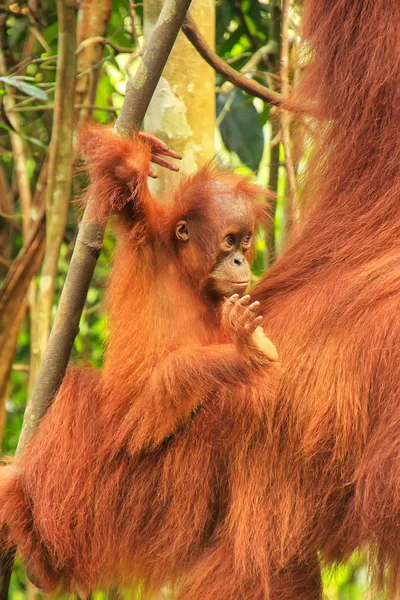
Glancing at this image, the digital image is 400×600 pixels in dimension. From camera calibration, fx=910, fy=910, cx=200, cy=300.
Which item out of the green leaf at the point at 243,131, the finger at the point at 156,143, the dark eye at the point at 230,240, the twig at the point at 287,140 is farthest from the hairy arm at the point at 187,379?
the green leaf at the point at 243,131

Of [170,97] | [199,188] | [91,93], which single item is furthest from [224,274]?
[91,93]

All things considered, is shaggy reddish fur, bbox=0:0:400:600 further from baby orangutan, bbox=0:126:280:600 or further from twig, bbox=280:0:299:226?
twig, bbox=280:0:299:226

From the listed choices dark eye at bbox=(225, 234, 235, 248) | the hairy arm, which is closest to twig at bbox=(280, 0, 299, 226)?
dark eye at bbox=(225, 234, 235, 248)

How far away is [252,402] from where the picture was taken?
231 cm

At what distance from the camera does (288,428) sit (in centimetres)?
236

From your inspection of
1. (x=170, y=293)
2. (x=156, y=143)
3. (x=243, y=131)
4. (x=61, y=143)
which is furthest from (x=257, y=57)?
(x=170, y=293)

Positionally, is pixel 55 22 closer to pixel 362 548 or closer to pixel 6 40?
pixel 6 40

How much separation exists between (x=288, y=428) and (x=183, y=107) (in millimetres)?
1288

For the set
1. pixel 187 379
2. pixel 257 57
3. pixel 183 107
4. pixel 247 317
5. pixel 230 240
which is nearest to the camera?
pixel 247 317

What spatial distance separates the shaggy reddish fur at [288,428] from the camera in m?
2.31

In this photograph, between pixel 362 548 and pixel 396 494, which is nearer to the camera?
pixel 396 494

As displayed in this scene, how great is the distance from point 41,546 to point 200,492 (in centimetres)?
50

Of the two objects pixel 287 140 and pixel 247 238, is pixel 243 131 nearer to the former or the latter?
pixel 287 140

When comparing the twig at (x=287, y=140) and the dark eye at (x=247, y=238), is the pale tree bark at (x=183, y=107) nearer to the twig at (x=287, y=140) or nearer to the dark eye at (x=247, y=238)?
the twig at (x=287, y=140)
